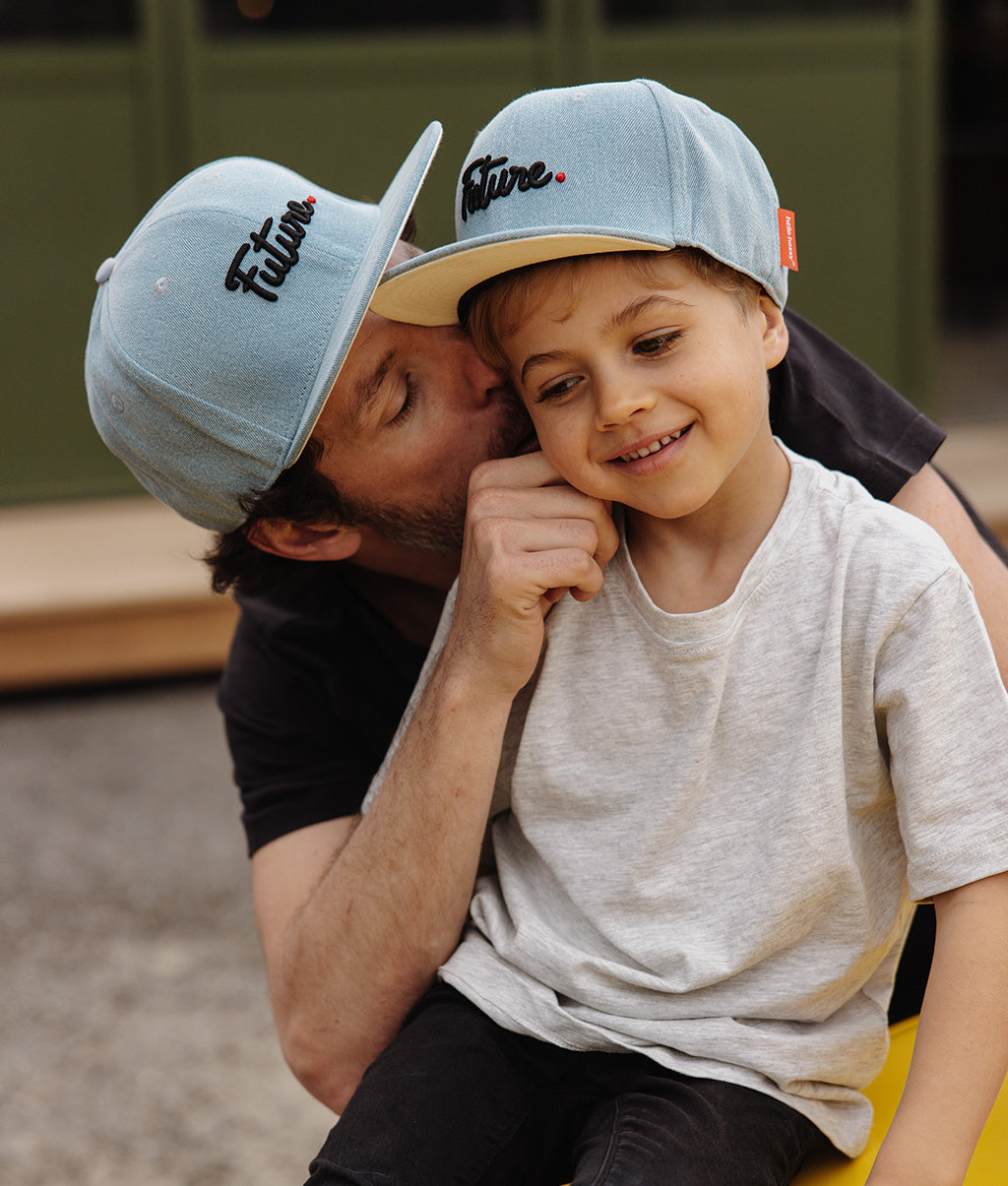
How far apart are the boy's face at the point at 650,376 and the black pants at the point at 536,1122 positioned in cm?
50

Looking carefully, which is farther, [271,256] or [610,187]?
[271,256]

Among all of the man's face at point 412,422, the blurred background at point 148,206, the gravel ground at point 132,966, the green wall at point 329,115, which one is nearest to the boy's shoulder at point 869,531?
the man's face at point 412,422

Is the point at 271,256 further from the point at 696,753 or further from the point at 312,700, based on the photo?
the point at 696,753

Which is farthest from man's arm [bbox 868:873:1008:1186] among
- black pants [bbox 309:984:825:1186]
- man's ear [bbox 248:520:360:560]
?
man's ear [bbox 248:520:360:560]

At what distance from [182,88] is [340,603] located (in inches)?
131

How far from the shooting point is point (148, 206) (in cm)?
452

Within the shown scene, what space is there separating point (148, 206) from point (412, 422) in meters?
3.42

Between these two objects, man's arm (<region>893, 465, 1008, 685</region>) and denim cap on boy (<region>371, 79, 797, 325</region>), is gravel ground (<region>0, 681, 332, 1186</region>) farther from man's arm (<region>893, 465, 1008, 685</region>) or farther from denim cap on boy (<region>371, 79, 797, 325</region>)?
denim cap on boy (<region>371, 79, 797, 325</region>)

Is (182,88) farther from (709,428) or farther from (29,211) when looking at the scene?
(709,428)

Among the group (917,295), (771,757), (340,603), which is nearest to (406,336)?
(340,603)

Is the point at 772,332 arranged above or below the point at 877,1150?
above

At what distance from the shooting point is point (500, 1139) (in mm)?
1246

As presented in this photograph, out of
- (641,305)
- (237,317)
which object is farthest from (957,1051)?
(237,317)

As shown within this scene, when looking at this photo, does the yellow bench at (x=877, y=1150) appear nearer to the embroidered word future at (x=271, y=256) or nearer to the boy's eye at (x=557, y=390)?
the boy's eye at (x=557, y=390)
